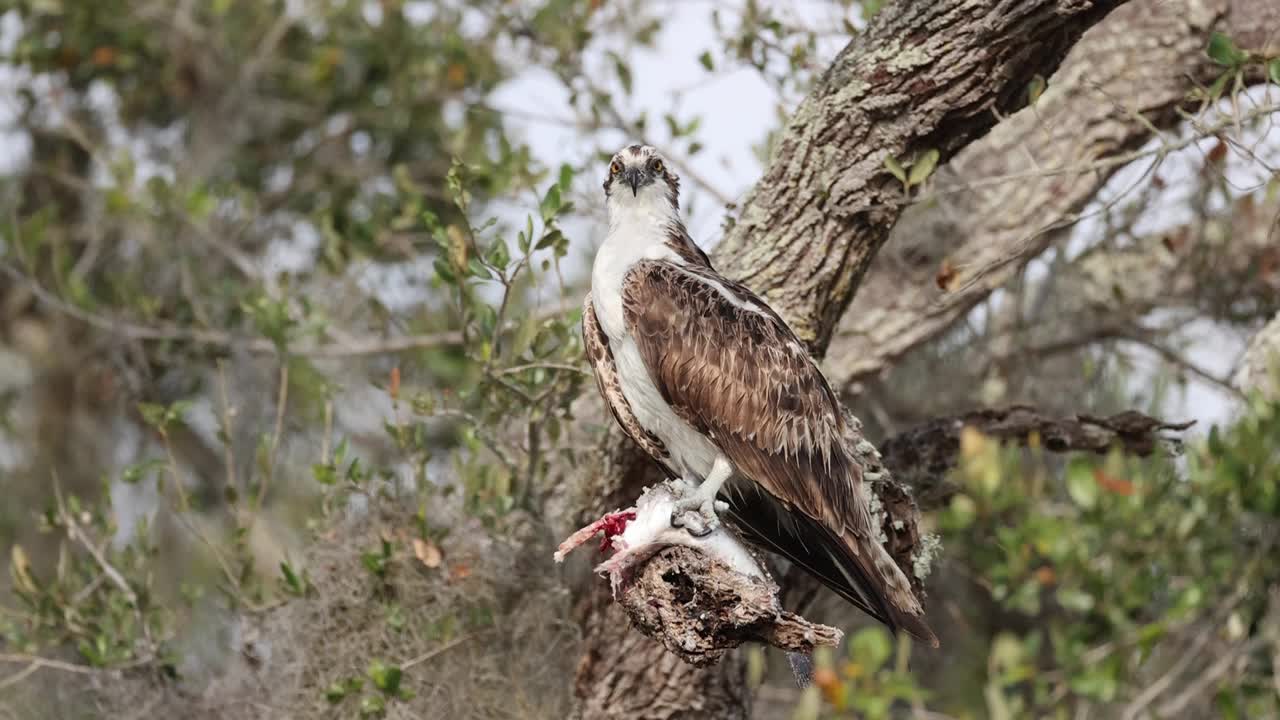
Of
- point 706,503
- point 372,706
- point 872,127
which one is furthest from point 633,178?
point 372,706

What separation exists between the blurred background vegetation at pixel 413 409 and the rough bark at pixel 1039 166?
477 mm

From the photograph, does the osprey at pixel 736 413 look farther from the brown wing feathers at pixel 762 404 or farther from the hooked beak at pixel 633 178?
the hooked beak at pixel 633 178

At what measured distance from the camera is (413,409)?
523 cm

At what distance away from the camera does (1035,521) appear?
12.5ft

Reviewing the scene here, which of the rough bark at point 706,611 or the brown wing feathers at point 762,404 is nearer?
the rough bark at point 706,611

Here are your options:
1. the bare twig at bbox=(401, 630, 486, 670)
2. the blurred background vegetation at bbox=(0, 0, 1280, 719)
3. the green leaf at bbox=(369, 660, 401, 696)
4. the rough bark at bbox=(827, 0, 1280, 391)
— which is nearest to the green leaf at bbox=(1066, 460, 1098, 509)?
the blurred background vegetation at bbox=(0, 0, 1280, 719)

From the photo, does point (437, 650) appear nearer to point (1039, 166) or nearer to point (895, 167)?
point (895, 167)

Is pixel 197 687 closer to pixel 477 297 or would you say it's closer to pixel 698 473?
pixel 477 297

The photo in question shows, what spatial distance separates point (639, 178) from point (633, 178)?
23mm

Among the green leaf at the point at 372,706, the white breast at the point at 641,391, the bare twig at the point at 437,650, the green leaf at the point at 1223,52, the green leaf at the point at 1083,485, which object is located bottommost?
the green leaf at the point at 372,706

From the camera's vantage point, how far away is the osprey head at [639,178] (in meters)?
5.06

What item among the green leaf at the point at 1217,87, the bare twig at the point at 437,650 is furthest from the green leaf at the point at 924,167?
the bare twig at the point at 437,650

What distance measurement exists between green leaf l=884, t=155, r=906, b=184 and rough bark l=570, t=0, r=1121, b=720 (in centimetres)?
4

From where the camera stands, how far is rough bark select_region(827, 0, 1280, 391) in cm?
602
